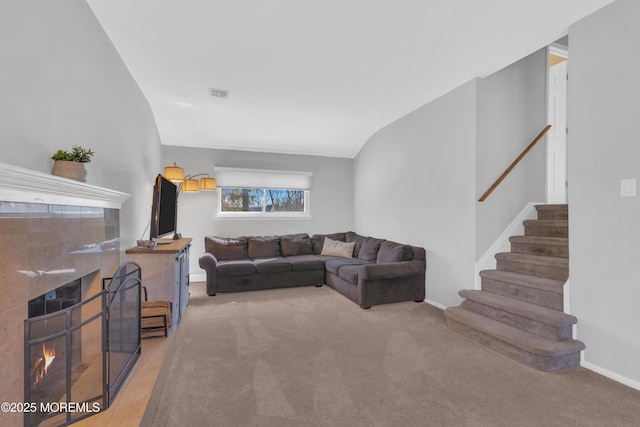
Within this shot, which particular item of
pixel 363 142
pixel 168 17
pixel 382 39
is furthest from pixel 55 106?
pixel 363 142

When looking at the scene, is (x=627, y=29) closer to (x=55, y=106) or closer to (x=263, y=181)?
(x=55, y=106)

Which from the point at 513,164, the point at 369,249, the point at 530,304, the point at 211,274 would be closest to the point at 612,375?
the point at 530,304

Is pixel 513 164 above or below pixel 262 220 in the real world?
above

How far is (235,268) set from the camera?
174 inches

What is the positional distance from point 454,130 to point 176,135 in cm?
434

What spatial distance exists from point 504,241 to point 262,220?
4.04 meters

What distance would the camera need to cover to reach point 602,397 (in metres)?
1.93

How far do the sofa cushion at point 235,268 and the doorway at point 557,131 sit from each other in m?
4.35

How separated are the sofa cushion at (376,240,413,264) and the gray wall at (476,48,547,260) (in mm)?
955

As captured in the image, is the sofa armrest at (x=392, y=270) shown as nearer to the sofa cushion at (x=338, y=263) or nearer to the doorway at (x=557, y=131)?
the sofa cushion at (x=338, y=263)

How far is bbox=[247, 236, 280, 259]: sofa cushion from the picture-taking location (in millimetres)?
5152

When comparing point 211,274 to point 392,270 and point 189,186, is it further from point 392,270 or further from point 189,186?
point 392,270

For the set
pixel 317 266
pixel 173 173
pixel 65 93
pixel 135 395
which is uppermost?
pixel 65 93

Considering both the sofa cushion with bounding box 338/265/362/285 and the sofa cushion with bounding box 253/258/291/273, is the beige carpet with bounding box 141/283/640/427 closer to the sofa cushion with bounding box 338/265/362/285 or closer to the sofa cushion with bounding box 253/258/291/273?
the sofa cushion with bounding box 338/265/362/285
